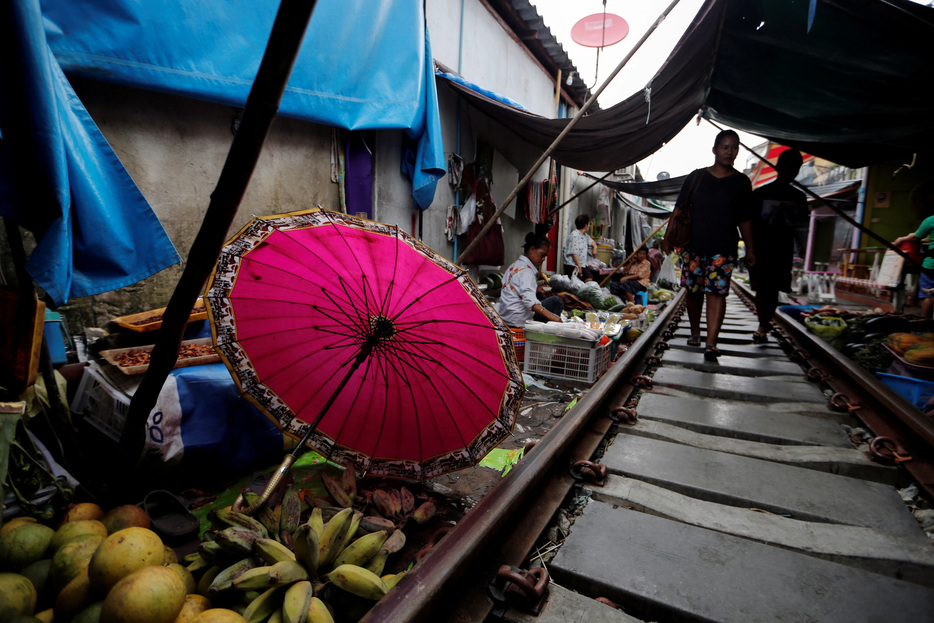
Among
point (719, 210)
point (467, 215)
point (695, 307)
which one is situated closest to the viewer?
point (719, 210)

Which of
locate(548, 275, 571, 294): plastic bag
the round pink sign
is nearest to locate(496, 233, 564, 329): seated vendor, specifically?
locate(548, 275, 571, 294): plastic bag

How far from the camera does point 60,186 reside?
165cm

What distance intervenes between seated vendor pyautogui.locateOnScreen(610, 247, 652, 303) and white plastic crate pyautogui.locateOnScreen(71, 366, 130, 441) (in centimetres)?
876

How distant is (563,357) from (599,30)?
23.7ft

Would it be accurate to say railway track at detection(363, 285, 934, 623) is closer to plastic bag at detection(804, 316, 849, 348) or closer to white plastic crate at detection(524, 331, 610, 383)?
white plastic crate at detection(524, 331, 610, 383)

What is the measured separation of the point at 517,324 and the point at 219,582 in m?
4.19

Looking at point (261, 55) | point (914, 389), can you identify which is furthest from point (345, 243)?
point (914, 389)

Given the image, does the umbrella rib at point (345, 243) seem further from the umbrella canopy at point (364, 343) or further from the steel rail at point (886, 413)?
the steel rail at point (886, 413)

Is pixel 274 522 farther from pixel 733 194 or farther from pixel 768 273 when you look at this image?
pixel 768 273

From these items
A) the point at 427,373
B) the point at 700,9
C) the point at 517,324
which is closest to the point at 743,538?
the point at 427,373

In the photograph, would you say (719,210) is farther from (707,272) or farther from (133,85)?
(133,85)

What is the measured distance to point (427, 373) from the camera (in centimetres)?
224

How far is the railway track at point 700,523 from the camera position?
59.2 inches

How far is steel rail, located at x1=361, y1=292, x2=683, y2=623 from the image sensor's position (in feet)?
4.25
